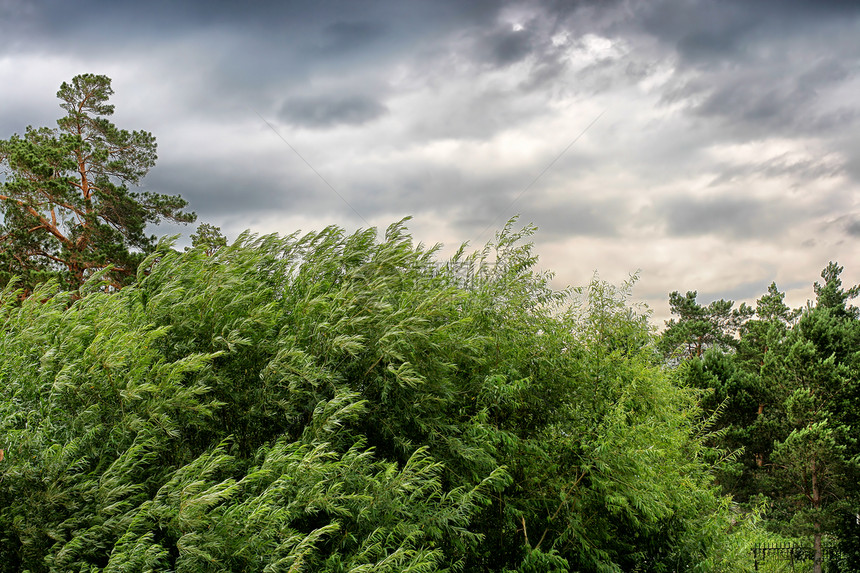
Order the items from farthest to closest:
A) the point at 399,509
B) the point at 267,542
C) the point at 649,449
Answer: the point at 649,449 → the point at 399,509 → the point at 267,542

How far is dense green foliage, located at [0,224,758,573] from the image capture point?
610 cm

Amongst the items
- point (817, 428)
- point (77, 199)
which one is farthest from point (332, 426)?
point (817, 428)

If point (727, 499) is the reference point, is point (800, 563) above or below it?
below

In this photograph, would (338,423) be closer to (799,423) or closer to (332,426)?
(332,426)

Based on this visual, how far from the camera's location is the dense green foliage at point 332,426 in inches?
240

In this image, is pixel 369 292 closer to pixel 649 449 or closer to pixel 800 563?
pixel 649 449

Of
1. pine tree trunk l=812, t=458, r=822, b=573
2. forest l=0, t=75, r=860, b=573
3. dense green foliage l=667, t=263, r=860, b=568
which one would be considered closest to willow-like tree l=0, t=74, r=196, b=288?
forest l=0, t=75, r=860, b=573

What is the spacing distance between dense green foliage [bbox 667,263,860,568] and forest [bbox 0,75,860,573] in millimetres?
11189

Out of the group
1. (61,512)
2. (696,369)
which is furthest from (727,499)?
(696,369)

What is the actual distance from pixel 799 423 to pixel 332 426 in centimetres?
2229

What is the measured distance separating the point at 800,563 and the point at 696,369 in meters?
7.61

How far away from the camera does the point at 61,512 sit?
20.3ft

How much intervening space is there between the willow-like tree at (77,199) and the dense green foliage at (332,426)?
1009 centimetres

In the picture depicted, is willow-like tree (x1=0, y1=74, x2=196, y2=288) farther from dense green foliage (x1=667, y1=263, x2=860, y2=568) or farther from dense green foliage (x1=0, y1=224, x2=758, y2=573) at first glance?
dense green foliage (x1=667, y1=263, x2=860, y2=568)
